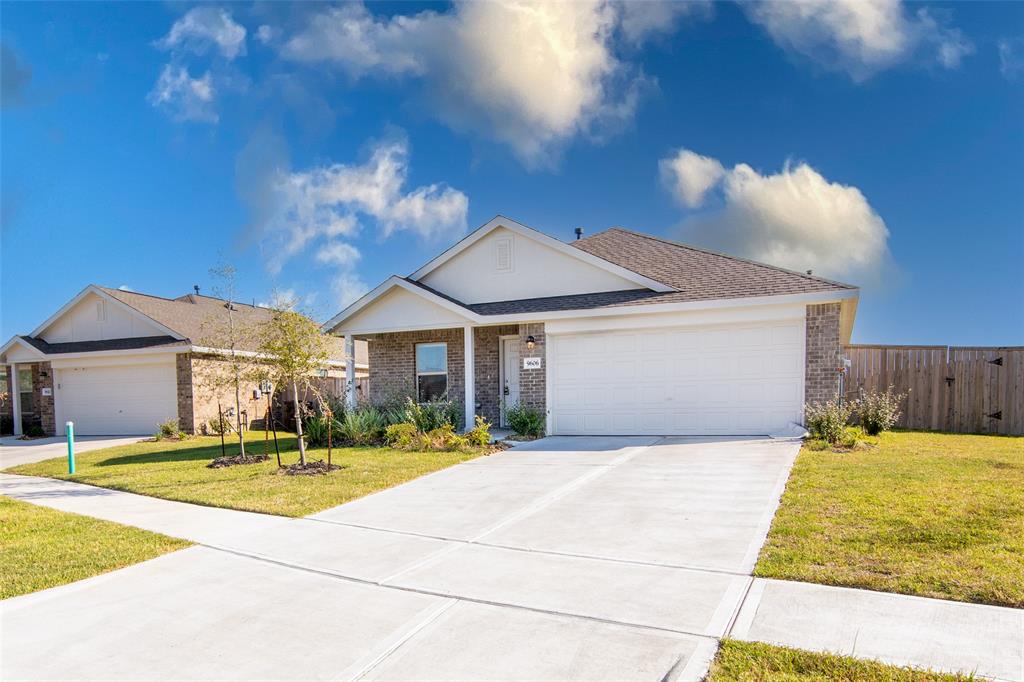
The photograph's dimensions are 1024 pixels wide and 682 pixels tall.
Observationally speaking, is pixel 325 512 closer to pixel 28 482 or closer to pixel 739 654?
pixel 739 654

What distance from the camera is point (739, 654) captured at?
302cm

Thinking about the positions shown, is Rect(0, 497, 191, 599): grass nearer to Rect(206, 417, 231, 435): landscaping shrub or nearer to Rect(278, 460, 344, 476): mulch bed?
Rect(278, 460, 344, 476): mulch bed

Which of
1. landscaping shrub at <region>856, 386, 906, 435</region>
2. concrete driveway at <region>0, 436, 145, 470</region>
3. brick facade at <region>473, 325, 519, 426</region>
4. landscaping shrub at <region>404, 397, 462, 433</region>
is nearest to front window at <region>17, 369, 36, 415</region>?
concrete driveway at <region>0, 436, 145, 470</region>

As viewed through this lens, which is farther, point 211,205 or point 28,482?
point 211,205

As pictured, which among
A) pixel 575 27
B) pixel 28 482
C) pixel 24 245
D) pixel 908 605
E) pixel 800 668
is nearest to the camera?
pixel 800 668

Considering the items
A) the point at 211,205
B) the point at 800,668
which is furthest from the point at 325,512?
the point at 211,205

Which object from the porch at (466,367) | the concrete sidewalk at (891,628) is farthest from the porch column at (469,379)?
the concrete sidewalk at (891,628)

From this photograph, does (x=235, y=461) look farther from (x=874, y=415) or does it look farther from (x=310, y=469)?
(x=874, y=415)

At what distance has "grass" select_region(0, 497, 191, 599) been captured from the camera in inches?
190

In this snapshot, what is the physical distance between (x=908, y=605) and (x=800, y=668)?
131 cm

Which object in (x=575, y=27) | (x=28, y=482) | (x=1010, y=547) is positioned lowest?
(x=28, y=482)

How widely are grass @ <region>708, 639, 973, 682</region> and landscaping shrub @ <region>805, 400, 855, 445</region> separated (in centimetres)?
800

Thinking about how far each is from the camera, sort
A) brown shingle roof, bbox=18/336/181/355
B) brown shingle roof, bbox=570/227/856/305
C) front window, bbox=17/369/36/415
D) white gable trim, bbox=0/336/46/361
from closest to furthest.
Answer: brown shingle roof, bbox=570/227/856/305 → brown shingle roof, bbox=18/336/181/355 → white gable trim, bbox=0/336/46/361 → front window, bbox=17/369/36/415

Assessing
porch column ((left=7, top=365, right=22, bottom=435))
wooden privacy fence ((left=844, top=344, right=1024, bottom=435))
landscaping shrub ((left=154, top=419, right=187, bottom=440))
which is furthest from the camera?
porch column ((left=7, top=365, right=22, bottom=435))
